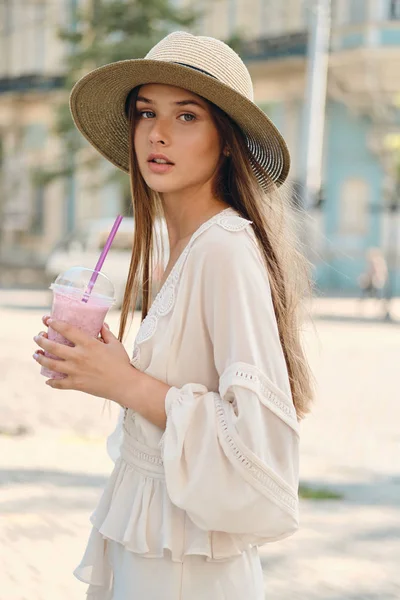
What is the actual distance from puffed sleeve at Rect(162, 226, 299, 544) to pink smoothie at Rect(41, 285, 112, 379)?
205 mm

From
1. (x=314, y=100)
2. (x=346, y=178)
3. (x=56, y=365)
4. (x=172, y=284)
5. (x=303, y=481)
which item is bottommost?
(x=346, y=178)

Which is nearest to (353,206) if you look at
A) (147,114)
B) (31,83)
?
(31,83)

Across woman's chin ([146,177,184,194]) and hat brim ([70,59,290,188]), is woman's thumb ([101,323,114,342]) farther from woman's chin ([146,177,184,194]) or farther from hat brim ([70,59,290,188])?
hat brim ([70,59,290,188])

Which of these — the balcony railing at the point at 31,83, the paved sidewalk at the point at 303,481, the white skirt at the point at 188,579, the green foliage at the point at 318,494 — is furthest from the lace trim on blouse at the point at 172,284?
the balcony railing at the point at 31,83

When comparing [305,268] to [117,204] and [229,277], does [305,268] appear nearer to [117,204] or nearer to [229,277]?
[229,277]

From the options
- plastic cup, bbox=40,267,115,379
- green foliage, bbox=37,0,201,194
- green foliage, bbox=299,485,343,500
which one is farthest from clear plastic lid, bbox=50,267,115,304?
green foliage, bbox=37,0,201,194

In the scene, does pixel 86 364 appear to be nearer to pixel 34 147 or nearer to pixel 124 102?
pixel 124 102

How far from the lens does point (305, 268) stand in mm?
2295

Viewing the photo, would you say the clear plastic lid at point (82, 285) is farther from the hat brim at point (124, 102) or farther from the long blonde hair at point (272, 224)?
the hat brim at point (124, 102)

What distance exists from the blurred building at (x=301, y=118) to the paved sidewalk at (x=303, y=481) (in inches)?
610

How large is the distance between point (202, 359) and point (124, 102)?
0.62 metres

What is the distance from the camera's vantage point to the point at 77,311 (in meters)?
2.05

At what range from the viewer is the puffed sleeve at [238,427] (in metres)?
1.85

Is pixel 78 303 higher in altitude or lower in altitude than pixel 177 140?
lower
